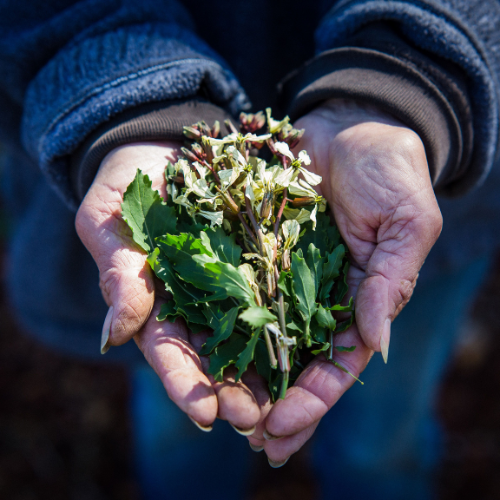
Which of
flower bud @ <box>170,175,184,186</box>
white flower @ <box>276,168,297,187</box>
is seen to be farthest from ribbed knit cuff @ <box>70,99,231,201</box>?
white flower @ <box>276,168,297,187</box>

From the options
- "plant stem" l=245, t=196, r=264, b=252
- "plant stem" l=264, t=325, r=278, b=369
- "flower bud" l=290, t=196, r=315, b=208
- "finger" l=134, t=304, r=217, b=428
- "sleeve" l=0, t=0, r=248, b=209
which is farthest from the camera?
"sleeve" l=0, t=0, r=248, b=209

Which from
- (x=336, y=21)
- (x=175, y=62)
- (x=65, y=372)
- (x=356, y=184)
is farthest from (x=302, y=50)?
(x=65, y=372)

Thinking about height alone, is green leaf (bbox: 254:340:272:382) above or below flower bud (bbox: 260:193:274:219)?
below

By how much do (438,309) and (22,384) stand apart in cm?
406

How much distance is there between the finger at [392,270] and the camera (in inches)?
65.2

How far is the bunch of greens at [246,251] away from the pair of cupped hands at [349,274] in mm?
64

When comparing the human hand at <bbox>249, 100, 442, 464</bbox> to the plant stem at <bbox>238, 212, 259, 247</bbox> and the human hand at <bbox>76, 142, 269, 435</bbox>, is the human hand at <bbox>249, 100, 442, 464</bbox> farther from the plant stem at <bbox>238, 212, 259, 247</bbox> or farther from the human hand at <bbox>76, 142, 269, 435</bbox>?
the plant stem at <bbox>238, 212, 259, 247</bbox>

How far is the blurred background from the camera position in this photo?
3.90 m

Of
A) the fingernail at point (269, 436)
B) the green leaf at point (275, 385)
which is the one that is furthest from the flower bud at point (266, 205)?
the fingernail at point (269, 436)

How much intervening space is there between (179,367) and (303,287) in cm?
57

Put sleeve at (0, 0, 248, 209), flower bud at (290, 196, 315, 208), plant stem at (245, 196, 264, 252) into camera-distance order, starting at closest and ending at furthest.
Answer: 1. plant stem at (245, 196, 264, 252)
2. flower bud at (290, 196, 315, 208)
3. sleeve at (0, 0, 248, 209)

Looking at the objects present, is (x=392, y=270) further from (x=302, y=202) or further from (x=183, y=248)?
(x=183, y=248)

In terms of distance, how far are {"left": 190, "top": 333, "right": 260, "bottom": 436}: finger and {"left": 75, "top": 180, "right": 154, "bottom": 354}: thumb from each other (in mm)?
354

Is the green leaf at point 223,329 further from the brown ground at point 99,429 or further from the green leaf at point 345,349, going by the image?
the brown ground at point 99,429
